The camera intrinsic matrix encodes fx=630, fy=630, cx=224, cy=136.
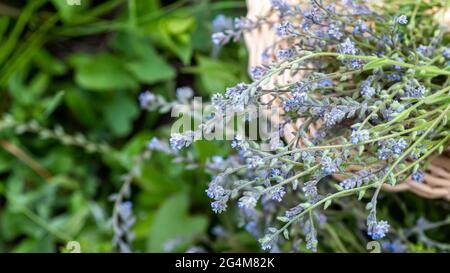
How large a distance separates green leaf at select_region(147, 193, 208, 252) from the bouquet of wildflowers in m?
0.31

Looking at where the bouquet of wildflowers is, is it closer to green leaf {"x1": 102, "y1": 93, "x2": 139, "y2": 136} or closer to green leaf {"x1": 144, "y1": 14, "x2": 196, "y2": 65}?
green leaf {"x1": 144, "y1": 14, "x2": 196, "y2": 65}

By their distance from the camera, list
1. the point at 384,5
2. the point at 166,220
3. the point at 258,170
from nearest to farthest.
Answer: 1. the point at 258,170
2. the point at 384,5
3. the point at 166,220

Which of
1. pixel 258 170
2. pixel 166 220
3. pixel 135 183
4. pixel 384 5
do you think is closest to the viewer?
pixel 258 170

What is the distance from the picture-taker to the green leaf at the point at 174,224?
1.08 m

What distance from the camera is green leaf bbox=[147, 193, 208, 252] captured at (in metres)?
1.08

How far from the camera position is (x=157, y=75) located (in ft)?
3.88

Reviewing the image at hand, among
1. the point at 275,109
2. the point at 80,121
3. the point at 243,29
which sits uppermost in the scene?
the point at 80,121

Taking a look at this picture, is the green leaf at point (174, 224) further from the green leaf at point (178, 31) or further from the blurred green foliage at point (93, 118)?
the green leaf at point (178, 31)

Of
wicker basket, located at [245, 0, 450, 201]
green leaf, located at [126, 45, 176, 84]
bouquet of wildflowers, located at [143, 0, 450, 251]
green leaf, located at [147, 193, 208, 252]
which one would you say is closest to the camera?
bouquet of wildflowers, located at [143, 0, 450, 251]

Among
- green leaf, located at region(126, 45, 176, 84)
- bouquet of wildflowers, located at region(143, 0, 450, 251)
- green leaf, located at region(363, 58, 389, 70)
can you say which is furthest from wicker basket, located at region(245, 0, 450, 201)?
green leaf, located at region(126, 45, 176, 84)

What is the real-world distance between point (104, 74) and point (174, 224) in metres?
0.33
